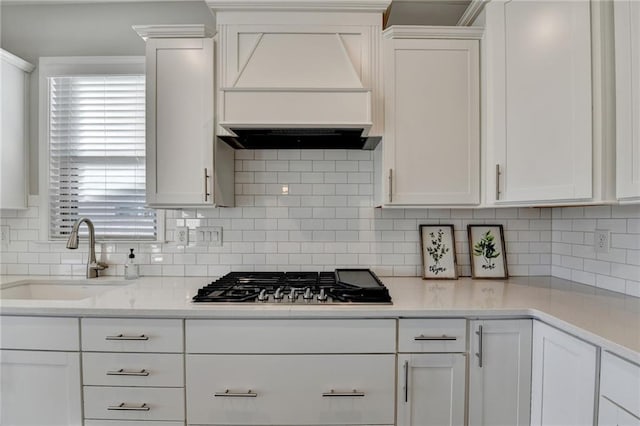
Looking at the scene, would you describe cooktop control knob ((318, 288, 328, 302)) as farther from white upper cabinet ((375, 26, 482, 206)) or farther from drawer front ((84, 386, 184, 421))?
drawer front ((84, 386, 184, 421))

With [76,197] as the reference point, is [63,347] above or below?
below

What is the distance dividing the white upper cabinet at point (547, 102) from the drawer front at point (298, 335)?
95 centimetres

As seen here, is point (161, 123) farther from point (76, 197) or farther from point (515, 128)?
point (515, 128)

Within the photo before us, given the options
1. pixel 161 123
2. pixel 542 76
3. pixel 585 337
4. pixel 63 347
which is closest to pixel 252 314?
pixel 63 347

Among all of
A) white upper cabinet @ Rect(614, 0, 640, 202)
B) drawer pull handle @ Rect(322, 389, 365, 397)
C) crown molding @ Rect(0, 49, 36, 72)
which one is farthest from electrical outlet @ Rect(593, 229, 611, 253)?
crown molding @ Rect(0, 49, 36, 72)

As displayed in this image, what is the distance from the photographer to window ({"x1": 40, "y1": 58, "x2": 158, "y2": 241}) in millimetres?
2264

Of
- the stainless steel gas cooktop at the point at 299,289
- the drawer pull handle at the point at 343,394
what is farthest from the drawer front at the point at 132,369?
the drawer pull handle at the point at 343,394

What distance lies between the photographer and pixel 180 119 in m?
1.88

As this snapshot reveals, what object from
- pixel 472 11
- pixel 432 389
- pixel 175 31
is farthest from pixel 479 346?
pixel 175 31

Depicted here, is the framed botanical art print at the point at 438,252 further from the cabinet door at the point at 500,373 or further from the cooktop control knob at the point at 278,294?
the cooktop control knob at the point at 278,294

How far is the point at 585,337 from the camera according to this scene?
4.01 feet

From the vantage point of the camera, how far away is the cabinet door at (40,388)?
1.59m

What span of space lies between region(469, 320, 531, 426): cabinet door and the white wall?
7.94ft

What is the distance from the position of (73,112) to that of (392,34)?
2.07 metres
